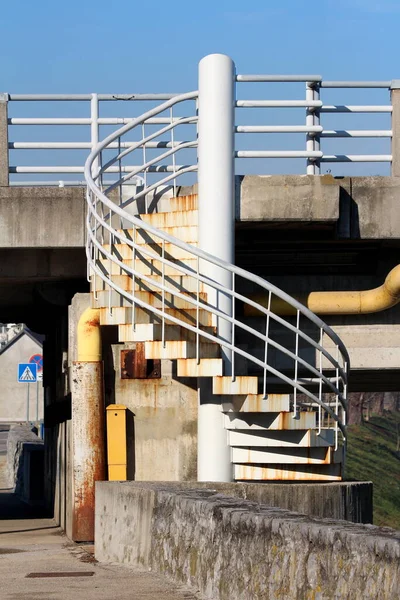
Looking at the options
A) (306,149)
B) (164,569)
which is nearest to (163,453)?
(306,149)

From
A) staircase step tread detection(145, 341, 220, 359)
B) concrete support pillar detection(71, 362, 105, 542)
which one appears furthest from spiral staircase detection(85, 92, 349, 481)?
concrete support pillar detection(71, 362, 105, 542)

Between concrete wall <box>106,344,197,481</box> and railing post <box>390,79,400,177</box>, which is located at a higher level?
railing post <box>390,79,400,177</box>

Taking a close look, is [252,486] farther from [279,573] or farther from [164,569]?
[279,573]

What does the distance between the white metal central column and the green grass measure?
22911mm

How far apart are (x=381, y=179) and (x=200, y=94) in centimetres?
234

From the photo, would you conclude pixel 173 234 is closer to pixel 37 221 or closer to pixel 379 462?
pixel 37 221

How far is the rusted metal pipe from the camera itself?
523 inches

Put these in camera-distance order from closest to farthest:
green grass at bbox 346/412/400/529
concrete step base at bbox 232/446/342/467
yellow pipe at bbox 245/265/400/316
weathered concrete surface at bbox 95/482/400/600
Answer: weathered concrete surface at bbox 95/482/400/600 < concrete step base at bbox 232/446/342/467 < yellow pipe at bbox 245/265/400/316 < green grass at bbox 346/412/400/529

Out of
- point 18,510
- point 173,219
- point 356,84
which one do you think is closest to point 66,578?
point 173,219

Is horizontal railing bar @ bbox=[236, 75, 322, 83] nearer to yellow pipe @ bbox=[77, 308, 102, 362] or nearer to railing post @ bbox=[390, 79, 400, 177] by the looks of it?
railing post @ bbox=[390, 79, 400, 177]

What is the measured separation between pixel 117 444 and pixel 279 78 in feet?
14.8

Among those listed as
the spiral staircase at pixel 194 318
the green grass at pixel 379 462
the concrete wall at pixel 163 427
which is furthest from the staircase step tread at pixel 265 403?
the green grass at pixel 379 462

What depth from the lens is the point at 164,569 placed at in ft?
28.3

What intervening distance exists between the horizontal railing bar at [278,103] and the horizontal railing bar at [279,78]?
24 centimetres
